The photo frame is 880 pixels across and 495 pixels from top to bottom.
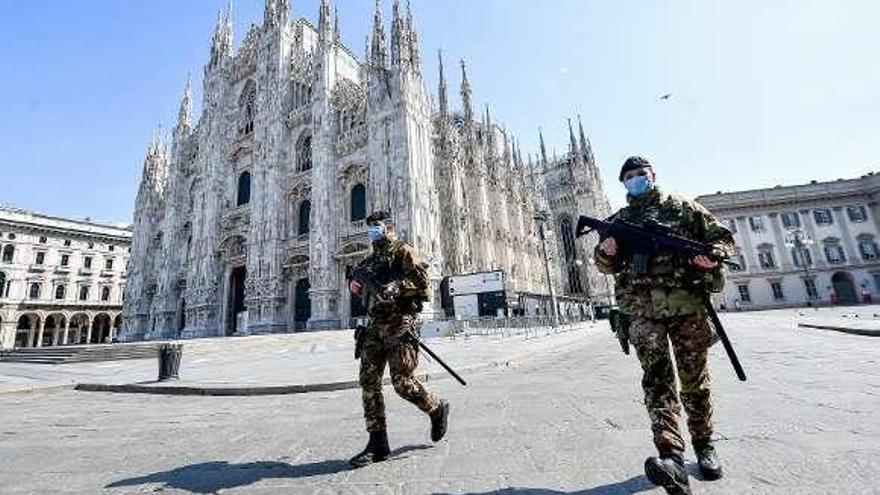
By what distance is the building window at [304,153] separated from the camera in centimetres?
2784

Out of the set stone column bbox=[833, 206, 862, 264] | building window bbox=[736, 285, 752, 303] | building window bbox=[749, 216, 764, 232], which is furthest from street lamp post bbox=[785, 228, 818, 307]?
building window bbox=[736, 285, 752, 303]

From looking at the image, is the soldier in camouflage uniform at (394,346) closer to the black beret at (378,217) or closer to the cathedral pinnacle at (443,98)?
the black beret at (378,217)

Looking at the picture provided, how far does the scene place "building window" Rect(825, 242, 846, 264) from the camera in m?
38.6

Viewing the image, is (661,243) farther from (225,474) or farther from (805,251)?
(805,251)

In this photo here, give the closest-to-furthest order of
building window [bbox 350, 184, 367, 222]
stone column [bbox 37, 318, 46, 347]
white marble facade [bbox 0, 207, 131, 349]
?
building window [bbox 350, 184, 367, 222]
white marble facade [bbox 0, 207, 131, 349]
stone column [bbox 37, 318, 46, 347]

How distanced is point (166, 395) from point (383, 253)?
5.38 meters

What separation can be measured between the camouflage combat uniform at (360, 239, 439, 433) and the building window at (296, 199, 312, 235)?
24986mm

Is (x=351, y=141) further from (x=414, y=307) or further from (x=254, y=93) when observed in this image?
(x=414, y=307)

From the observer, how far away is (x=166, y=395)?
6477 mm

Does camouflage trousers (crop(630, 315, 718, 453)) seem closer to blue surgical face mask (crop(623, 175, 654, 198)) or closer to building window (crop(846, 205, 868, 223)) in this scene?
blue surgical face mask (crop(623, 175, 654, 198))

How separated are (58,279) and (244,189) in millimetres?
27776

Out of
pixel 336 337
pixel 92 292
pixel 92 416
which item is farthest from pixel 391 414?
pixel 92 292

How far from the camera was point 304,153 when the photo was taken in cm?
2822

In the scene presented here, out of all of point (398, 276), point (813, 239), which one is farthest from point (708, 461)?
point (813, 239)
